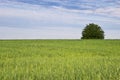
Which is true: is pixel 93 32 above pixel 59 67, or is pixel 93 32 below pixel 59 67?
above

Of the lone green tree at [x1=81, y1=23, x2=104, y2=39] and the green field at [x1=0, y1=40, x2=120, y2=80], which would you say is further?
the lone green tree at [x1=81, y1=23, x2=104, y2=39]

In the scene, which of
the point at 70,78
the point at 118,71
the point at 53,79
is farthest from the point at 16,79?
the point at 118,71

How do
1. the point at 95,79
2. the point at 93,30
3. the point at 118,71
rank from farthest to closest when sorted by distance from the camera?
the point at 93,30 → the point at 118,71 → the point at 95,79

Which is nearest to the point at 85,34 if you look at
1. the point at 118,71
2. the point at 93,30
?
the point at 93,30

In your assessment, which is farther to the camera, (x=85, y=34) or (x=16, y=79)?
(x=85, y=34)

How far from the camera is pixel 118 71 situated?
274 inches

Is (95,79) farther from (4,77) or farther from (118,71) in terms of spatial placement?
(4,77)

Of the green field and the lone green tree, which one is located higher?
the lone green tree

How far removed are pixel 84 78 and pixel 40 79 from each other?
977 mm

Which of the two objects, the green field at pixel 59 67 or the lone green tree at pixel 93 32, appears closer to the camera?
→ the green field at pixel 59 67

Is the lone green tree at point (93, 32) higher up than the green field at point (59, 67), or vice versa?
the lone green tree at point (93, 32)

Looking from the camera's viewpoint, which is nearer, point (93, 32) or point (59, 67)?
point (59, 67)

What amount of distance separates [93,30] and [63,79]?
7091 centimetres

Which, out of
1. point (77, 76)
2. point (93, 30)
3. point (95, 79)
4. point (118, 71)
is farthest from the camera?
point (93, 30)
